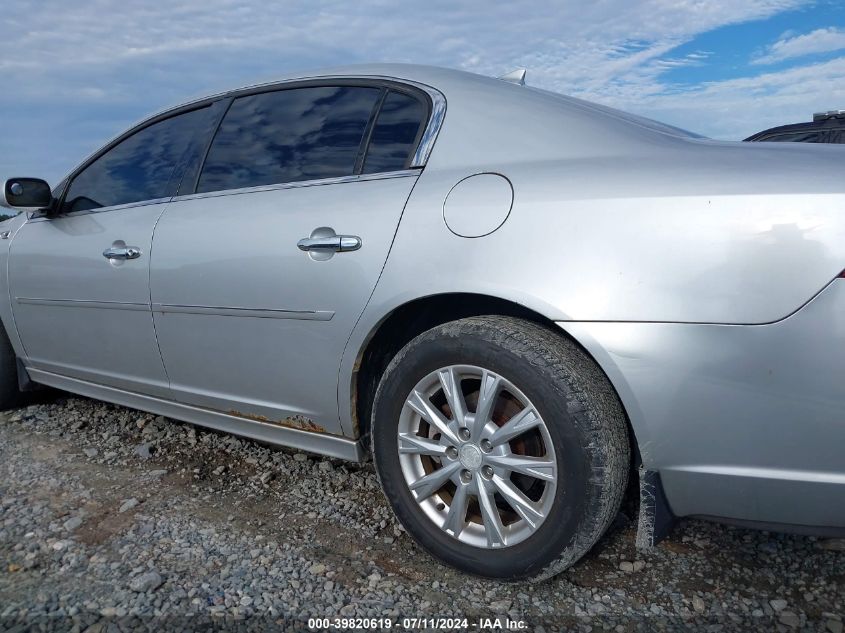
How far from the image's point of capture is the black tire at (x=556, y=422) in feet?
5.75

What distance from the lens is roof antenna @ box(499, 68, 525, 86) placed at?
2.48 meters

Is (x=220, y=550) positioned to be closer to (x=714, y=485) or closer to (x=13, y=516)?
(x=13, y=516)

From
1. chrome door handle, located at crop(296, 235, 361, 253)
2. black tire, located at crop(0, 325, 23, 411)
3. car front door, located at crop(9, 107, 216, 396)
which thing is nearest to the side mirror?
car front door, located at crop(9, 107, 216, 396)

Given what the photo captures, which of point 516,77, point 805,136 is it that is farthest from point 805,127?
point 516,77

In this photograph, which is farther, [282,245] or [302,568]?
[282,245]

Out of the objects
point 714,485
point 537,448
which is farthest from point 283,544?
point 714,485

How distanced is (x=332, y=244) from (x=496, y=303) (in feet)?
1.89

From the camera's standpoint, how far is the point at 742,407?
161 centimetres

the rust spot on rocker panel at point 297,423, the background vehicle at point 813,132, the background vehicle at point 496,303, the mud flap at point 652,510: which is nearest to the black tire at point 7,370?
the background vehicle at point 496,303

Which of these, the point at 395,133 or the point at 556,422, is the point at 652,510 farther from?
the point at 395,133

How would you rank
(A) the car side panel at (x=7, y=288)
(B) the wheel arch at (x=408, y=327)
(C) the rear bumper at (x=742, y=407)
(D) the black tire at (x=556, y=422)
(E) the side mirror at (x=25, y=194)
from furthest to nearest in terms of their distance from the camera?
(A) the car side panel at (x=7, y=288)
(E) the side mirror at (x=25, y=194)
(B) the wheel arch at (x=408, y=327)
(D) the black tire at (x=556, y=422)
(C) the rear bumper at (x=742, y=407)

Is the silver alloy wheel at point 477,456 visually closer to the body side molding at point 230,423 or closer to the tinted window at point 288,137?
the body side molding at point 230,423

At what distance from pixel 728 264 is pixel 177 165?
228 centimetres

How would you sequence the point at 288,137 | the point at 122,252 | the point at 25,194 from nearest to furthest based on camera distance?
A: the point at 288,137, the point at 122,252, the point at 25,194
